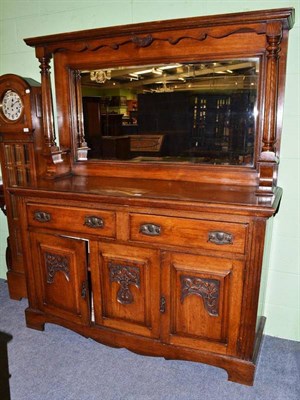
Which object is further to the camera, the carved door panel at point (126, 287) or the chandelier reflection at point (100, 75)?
the chandelier reflection at point (100, 75)

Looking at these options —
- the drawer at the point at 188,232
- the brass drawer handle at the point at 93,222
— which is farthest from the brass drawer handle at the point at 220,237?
the brass drawer handle at the point at 93,222

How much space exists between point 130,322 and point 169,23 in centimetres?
171

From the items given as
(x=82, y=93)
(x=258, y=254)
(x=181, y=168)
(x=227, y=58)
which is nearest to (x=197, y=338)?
(x=258, y=254)

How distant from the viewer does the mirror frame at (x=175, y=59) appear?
175 centimetres

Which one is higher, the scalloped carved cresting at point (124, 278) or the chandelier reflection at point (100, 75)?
the chandelier reflection at point (100, 75)

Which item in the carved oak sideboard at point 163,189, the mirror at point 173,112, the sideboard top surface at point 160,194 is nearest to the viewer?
the sideboard top surface at point 160,194

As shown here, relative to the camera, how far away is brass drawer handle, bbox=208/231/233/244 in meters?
1.68

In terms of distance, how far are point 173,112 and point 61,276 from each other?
49.1 inches

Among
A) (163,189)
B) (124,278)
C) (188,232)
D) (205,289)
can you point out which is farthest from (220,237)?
(124,278)

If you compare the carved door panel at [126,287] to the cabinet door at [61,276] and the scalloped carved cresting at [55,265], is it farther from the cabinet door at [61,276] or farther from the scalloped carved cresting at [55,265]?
the scalloped carved cresting at [55,265]

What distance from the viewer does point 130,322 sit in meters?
2.01

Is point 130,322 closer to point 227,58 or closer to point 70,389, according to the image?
point 70,389

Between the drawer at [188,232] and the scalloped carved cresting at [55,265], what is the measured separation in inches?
20.5

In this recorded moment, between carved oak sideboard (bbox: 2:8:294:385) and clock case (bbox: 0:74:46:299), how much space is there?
168 mm
